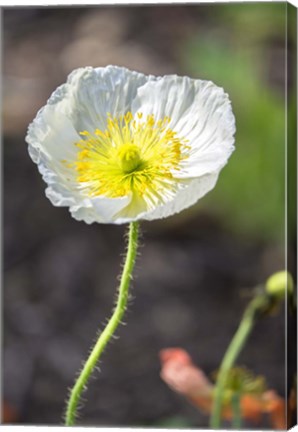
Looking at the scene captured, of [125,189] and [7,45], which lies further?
[7,45]

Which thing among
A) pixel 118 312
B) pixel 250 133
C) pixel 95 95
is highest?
pixel 250 133

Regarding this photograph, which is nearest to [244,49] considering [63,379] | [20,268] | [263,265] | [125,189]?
[263,265]

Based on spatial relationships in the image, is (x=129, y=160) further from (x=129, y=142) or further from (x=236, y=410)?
(x=236, y=410)

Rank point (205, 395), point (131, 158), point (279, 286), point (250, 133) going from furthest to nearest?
point (250, 133) → point (205, 395) → point (279, 286) → point (131, 158)

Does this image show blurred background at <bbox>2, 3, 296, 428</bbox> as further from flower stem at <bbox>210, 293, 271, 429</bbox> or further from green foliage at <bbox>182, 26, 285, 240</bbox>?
flower stem at <bbox>210, 293, 271, 429</bbox>

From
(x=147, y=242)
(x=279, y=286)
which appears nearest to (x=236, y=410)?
(x=279, y=286)

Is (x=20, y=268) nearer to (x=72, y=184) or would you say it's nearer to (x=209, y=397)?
(x=209, y=397)
